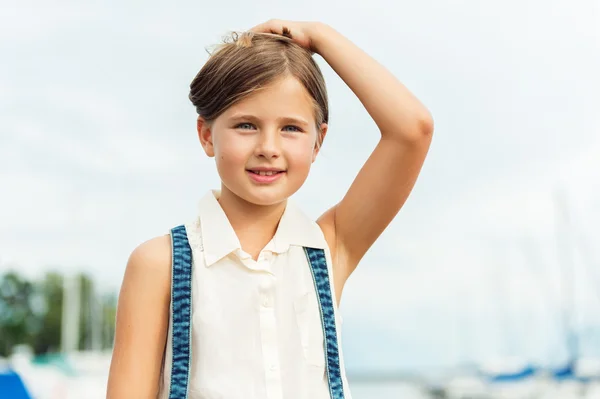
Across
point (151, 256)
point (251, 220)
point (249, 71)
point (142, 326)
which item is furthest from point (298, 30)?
point (142, 326)

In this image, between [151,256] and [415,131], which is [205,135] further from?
[415,131]

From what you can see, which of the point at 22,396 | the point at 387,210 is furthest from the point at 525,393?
the point at 387,210

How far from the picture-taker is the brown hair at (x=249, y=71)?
2.15 m

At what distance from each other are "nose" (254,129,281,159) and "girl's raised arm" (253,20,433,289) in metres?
0.23

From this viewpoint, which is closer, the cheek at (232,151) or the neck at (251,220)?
the cheek at (232,151)

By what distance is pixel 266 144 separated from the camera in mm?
2098

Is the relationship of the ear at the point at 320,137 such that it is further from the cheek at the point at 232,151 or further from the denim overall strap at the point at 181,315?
the denim overall strap at the point at 181,315

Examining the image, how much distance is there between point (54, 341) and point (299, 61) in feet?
167

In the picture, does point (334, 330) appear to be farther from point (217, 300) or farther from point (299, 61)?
point (299, 61)

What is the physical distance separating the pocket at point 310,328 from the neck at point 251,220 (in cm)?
16

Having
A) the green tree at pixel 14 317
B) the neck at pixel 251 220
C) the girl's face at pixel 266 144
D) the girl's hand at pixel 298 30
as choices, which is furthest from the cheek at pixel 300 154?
the green tree at pixel 14 317

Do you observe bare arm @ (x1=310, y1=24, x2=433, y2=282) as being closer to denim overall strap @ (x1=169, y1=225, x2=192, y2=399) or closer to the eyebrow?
the eyebrow

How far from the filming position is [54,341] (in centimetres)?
5097

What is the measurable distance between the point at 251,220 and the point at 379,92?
400mm
